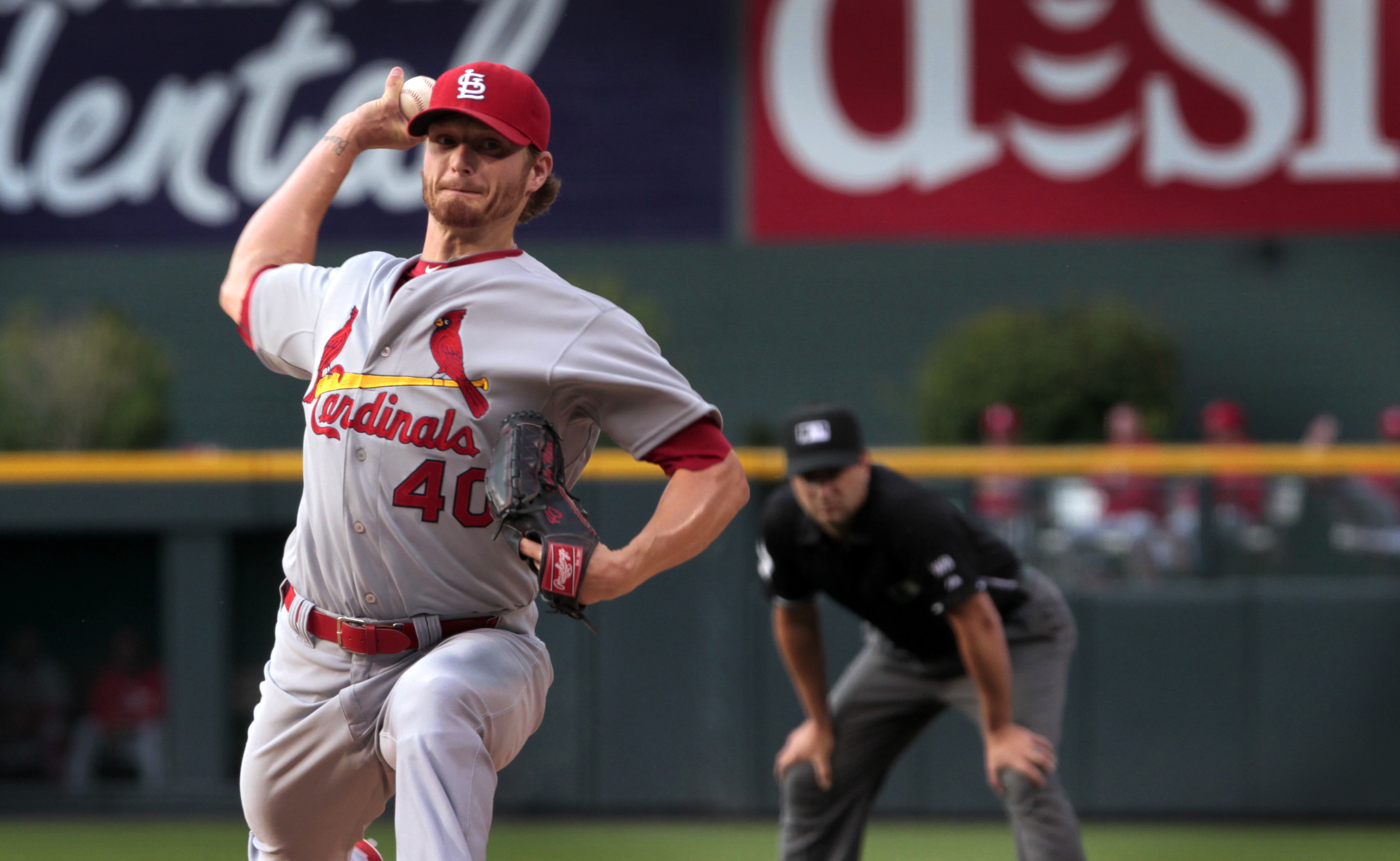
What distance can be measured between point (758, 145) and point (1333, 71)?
5049 millimetres

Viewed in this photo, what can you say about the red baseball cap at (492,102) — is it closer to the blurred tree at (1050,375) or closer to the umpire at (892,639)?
the umpire at (892,639)

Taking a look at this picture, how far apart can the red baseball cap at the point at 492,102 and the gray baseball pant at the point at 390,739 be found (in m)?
0.89

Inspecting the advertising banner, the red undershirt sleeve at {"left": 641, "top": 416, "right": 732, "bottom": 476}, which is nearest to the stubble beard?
the red undershirt sleeve at {"left": 641, "top": 416, "right": 732, "bottom": 476}

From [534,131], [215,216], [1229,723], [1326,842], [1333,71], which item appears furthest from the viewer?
[215,216]

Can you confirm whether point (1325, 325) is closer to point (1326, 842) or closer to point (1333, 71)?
point (1333, 71)

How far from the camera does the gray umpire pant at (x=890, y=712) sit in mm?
4574

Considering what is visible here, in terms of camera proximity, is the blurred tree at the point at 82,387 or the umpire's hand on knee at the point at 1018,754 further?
the blurred tree at the point at 82,387

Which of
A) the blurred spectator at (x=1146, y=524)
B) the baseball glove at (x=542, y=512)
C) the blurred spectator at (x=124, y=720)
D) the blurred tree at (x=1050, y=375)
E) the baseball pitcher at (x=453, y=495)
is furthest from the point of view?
the blurred tree at (x=1050, y=375)

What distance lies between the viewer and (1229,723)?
709 centimetres

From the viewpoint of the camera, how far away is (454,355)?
2.89 metres

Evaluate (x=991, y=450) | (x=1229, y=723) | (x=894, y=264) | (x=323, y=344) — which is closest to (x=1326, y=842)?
(x=1229, y=723)

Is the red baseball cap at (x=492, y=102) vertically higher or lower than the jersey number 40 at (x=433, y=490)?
higher

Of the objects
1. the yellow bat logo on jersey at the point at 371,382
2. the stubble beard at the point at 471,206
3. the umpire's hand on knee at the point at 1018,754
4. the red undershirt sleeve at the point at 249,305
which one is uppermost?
the stubble beard at the point at 471,206

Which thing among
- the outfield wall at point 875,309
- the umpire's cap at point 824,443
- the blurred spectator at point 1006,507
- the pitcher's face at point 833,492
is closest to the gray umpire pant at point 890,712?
the pitcher's face at point 833,492
